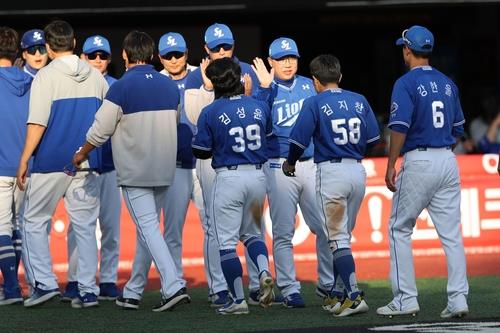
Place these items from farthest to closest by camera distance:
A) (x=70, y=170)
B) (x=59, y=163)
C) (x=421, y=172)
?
(x=59, y=163), (x=70, y=170), (x=421, y=172)

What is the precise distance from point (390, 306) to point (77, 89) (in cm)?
299

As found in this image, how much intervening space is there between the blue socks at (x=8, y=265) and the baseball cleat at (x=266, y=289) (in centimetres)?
215

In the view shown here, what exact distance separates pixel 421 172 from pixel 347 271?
89 cm

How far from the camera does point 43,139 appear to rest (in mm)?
10383

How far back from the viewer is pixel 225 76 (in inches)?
383

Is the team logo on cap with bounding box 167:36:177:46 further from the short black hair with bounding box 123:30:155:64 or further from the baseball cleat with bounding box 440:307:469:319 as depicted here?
the baseball cleat with bounding box 440:307:469:319

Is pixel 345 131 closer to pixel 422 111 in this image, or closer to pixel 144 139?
pixel 422 111

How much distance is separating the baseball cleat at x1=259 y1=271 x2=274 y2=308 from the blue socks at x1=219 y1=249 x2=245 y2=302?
0.16 m

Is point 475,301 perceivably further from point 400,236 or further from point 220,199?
point 220,199

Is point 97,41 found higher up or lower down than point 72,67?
higher up

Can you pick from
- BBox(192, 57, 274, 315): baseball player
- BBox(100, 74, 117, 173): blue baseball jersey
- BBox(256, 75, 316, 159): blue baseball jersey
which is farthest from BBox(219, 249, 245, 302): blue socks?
BBox(100, 74, 117, 173): blue baseball jersey

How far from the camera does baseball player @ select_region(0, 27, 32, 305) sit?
10758 mm

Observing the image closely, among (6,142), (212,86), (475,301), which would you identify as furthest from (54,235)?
(475,301)

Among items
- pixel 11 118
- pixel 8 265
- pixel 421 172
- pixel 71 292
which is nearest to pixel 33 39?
pixel 11 118
